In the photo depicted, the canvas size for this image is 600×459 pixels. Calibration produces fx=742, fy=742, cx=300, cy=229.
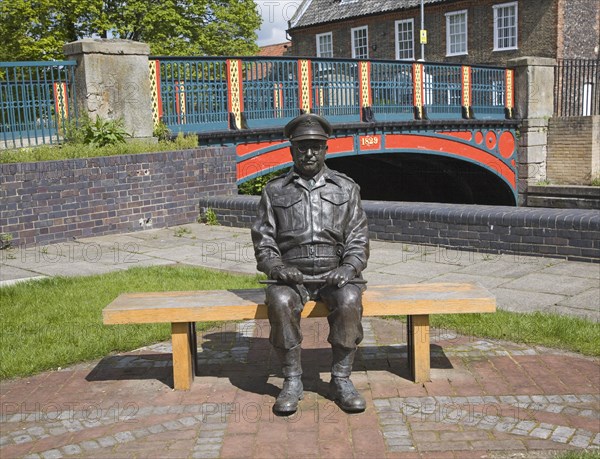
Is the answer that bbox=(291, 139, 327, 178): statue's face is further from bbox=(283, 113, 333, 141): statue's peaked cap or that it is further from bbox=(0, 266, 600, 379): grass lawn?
bbox=(0, 266, 600, 379): grass lawn

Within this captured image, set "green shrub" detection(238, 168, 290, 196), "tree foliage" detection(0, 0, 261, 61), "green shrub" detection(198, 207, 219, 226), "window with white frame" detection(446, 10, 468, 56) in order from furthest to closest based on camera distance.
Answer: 1. "window with white frame" detection(446, 10, 468, 56)
2. "tree foliage" detection(0, 0, 261, 61)
3. "green shrub" detection(238, 168, 290, 196)
4. "green shrub" detection(198, 207, 219, 226)

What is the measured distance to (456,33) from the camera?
1308 inches

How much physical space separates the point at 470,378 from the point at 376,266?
4141 mm

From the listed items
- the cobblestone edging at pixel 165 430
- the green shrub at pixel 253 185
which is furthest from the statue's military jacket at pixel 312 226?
the green shrub at pixel 253 185

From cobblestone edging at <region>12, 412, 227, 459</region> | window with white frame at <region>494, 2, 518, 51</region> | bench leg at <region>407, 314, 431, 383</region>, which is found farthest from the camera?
window with white frame at <region>494, 2, 518, 51</region>

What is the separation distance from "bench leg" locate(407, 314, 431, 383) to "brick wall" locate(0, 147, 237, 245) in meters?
7.62

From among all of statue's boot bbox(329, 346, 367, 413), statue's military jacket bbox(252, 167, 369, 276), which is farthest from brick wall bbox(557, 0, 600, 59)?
statue's boot bbox(329, 346, 367, 413)

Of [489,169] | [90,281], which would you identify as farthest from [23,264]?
[489,169]

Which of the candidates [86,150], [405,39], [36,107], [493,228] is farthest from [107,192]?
[405,39]

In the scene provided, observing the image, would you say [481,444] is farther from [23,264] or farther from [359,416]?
[23,264]

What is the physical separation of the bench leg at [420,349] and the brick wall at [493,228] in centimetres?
469

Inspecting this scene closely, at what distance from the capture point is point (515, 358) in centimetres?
527

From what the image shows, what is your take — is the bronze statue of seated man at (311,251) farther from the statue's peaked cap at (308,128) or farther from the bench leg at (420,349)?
the bench leg at (420,349)

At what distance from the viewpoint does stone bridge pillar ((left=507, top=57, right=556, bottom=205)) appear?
2298 cm
